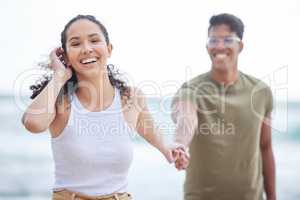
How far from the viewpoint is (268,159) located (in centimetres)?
169

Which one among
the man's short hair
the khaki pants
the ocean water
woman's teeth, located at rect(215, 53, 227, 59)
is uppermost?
the man's short hair

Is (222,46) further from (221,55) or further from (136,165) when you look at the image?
(136,165)

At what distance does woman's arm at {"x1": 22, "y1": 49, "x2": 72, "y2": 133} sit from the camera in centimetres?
131

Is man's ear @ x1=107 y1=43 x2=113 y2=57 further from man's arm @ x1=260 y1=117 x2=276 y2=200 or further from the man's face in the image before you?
man's arm @ x1=260 y1=117 x2=276 y2=200

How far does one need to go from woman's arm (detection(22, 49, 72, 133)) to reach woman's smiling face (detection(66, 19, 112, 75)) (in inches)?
2.7

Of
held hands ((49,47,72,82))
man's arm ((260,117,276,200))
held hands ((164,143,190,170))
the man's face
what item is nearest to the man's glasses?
the man's face

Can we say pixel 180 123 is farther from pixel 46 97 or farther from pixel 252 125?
pixel 46 97

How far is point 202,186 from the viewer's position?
1.58 m

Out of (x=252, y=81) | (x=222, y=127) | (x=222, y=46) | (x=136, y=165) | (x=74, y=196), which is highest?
(x=222, y=46)

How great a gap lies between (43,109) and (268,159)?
718mm

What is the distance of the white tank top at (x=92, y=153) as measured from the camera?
1.35 meters

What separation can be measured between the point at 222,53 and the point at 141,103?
1.05ft

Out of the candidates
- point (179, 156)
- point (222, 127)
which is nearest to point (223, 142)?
point (222, 127)

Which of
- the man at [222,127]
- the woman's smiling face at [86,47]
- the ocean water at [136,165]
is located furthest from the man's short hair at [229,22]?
the ocean water at [136,165]
